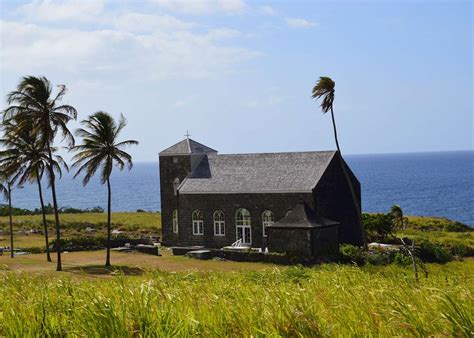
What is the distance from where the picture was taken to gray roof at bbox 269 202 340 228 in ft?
123

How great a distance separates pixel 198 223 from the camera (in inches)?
1772

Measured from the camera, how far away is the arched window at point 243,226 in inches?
1677

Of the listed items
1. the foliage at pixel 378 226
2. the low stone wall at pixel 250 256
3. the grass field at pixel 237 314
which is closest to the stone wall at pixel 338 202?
the foliage at pixel 378 226

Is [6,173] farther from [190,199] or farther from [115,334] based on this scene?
[115,334]

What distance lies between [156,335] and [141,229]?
173 ft

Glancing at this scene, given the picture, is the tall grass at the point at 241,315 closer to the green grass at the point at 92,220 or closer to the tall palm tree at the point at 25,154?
the tall palm tree at the point at 25,154

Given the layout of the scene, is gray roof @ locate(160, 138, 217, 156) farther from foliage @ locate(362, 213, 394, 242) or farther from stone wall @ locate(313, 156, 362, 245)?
foliage @ locate(362, 213, 394, 242)

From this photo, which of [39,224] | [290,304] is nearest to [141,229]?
[39,224]

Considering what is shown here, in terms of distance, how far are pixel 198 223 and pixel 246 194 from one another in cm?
465

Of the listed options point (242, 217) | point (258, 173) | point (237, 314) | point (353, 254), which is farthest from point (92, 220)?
point (237, 314)

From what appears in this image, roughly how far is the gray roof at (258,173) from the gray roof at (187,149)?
3.14ft

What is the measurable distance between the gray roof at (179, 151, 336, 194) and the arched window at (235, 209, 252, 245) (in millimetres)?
1488

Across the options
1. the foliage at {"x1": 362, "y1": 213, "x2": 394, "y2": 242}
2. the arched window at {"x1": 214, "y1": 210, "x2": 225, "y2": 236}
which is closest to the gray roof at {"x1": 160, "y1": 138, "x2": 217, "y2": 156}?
the arched window at {"x1": 214, "y1": 210, "x2": 225, "y2": 236}

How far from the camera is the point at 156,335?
18.3 ft
